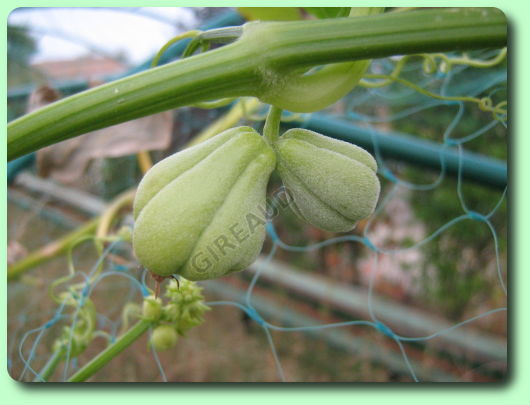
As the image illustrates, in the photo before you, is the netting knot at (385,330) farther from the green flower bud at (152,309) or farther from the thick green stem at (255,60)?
the thick green stem at (255,60)

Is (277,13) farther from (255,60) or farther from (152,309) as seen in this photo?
(152,309)

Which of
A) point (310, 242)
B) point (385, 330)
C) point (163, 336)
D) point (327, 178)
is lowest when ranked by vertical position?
point (310, 242)

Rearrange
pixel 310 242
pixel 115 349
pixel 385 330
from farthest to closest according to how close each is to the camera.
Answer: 1. pixel 310 242
2. pixel 385 330
3. pixel 115 349

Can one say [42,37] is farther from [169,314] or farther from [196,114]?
[169,314]

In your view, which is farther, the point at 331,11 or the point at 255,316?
the point at 255,316

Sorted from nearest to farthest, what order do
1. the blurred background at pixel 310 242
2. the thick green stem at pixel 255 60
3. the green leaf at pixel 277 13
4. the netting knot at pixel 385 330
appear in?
the thick green stem at pixel 255 60 → the green leaf at pixel 277 13 → the netting knot at pixel 385 330 → the blurred background at pixel 310 242

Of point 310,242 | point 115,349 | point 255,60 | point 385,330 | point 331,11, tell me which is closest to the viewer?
point 255,60

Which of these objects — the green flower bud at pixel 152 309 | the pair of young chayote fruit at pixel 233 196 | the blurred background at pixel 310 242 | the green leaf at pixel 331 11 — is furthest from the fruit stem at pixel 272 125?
the blurred background at pixel 310 242

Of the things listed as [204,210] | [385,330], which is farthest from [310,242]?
[204,210]
